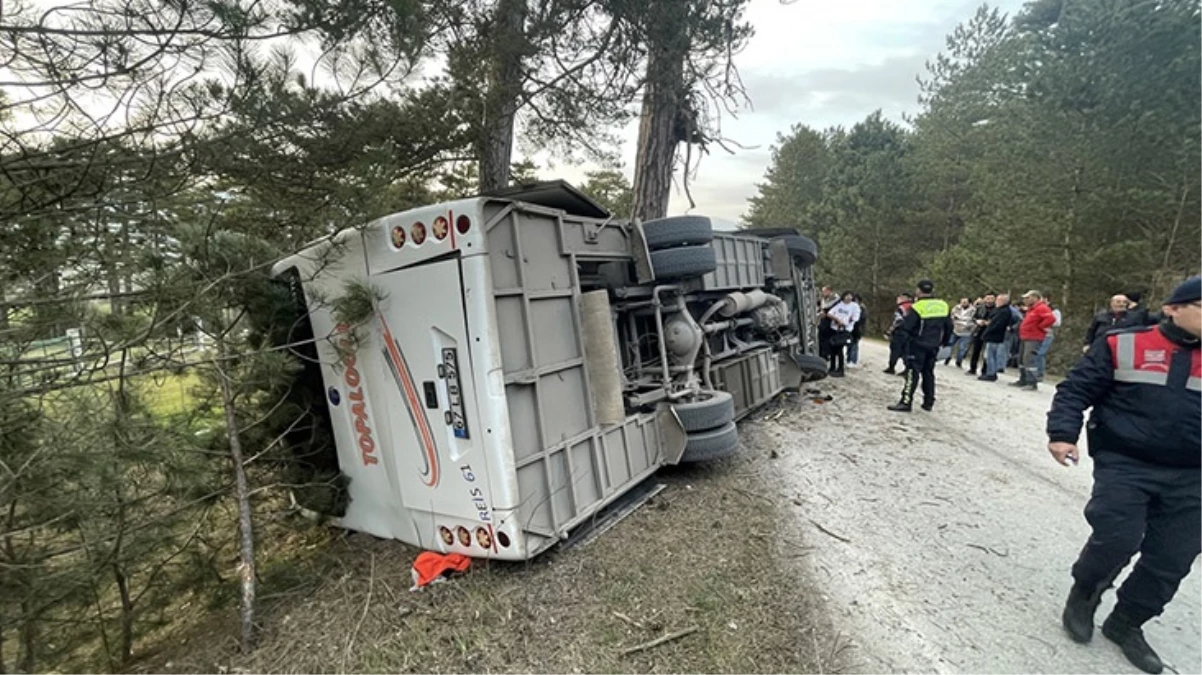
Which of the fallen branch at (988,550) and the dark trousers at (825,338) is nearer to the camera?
the fallen branch at (988,550)

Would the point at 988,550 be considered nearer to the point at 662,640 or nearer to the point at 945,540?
the point at 945,540

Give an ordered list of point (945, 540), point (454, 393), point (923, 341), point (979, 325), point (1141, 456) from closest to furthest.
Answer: point (1141, 456) < point (454, 393) < point (945, 540) < point (923, 341) < point (979, 325)

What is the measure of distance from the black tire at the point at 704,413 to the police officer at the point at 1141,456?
214 centimetres

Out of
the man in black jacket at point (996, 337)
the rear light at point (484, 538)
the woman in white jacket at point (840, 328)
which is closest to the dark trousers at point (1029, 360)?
the man in black jacket at point (996, 337)

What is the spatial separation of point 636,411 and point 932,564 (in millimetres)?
2111

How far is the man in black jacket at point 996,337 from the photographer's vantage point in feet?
30.0

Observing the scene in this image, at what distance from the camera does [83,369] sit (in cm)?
242

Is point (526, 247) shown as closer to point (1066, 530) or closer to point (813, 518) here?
point (813, 518)

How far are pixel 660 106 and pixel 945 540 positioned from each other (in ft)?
Result: 19.2

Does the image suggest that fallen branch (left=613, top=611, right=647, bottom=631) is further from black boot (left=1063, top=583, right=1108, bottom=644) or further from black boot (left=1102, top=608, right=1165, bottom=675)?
black boot (left=1102, top=608, right=1165, bottom=675)

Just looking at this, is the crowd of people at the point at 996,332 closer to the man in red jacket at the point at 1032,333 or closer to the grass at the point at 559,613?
the man in red jacket at the point at 1032,333

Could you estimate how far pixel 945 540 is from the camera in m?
3.44

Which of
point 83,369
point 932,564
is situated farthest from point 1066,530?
point 83,369

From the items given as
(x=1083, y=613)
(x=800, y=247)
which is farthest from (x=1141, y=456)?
(x=800, y=247)
